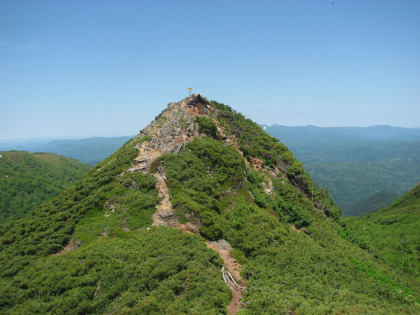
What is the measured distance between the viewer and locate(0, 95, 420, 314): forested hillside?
1249 centimetres

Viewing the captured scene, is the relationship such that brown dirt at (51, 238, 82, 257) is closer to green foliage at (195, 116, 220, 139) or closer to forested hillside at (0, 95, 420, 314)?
forested hillside at (0, 95, 420, 314)

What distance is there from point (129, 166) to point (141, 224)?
8472mm

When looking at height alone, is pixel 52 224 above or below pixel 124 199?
below

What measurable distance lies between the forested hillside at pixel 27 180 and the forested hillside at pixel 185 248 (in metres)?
63.7

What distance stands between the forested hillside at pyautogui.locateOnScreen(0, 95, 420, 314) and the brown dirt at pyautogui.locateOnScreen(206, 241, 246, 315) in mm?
79

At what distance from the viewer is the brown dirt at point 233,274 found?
42.5 feet

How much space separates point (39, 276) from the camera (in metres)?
13.8

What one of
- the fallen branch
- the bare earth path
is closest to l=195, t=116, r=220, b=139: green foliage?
the bare earth path

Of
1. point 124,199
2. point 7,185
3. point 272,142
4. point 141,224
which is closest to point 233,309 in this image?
point 141,224

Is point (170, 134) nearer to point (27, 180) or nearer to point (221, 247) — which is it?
point (221, 247)

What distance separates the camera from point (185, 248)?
15.5 m

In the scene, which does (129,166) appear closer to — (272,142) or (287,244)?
(287,244)

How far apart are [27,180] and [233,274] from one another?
93.1 metres

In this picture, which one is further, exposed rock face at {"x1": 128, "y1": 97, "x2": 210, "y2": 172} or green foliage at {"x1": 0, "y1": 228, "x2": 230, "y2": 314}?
exposed rock face at {"x1": 128, "y1": 97, "x2": 210, "y2": 172}
